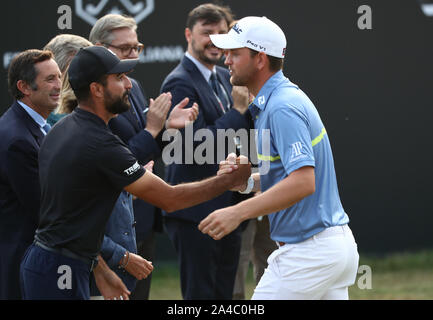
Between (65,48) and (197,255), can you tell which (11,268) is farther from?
(197,255)

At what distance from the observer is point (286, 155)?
11.3 ft

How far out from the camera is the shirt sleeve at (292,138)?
3396mm

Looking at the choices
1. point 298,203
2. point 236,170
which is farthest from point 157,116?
point 298,203

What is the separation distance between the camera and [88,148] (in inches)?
135

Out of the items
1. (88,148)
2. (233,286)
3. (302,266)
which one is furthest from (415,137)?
(88,148)

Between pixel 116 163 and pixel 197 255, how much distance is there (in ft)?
6.53

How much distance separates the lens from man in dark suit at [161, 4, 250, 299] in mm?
5284

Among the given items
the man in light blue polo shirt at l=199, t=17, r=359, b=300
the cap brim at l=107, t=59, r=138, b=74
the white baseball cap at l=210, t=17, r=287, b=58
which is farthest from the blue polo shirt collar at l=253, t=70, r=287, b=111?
the cap brim at l=107, t=59, r=138, b=74

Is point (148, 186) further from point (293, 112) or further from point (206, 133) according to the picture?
point (206, 133)

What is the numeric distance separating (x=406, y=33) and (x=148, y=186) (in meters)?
4.50

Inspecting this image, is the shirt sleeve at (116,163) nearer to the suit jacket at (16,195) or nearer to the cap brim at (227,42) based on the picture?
the suit jacket at (16,195)

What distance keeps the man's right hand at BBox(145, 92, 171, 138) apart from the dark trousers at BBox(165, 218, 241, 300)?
43.9 inches

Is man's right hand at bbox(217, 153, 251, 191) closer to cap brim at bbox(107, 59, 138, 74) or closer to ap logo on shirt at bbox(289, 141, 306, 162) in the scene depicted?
ap logo on shirt at bbox(289, 141, 306, 162)

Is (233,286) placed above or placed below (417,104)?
below
